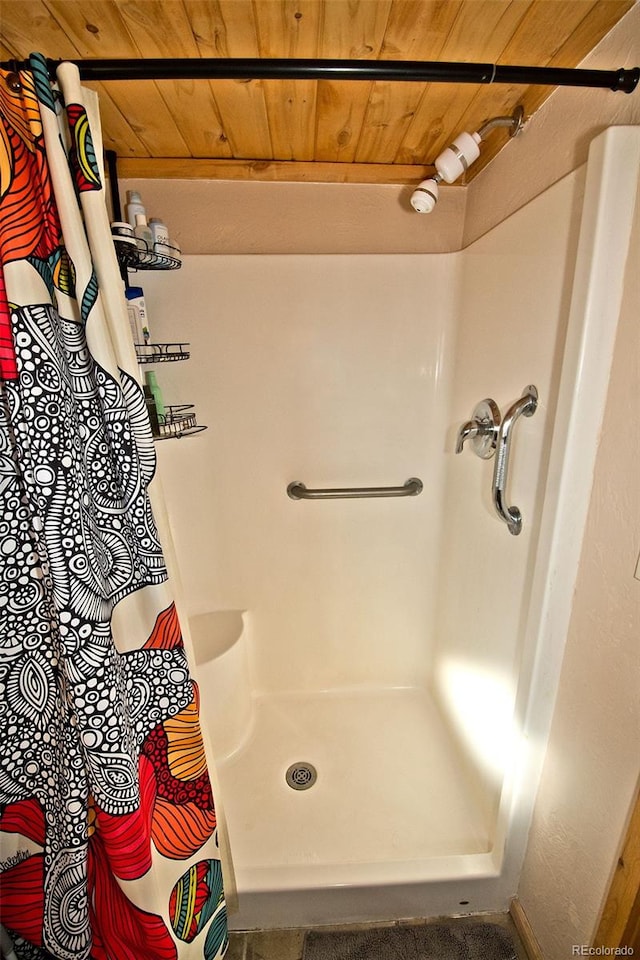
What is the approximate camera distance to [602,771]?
82cm

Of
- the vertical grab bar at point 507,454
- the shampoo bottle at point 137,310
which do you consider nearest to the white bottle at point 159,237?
the shampoo bottle at point 137,310

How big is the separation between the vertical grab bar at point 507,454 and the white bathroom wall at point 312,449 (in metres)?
0.52

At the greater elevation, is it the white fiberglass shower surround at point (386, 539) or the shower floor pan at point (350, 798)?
the white fiberglass shower surround at point (386, 539)

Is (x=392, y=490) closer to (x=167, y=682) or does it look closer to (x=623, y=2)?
(x=167, y=682)

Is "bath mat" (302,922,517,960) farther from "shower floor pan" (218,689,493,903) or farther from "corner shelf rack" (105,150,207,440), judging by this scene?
"corner shelf rack" (105,150,207,440)

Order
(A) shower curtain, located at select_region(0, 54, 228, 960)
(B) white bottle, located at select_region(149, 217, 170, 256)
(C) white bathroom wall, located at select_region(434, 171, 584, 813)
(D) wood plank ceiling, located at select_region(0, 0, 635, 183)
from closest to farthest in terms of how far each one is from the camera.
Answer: (A) shower curtain, located at select_region(0, 54, 228, 960)
(D) wood plank ceiling, located at select_region(0, 0, 635, 183)
(C) white bathroom wall, located at select_region(434, 171, 584, 813)
(B) white bottle, located at select_region(149, 217, 170, 256)

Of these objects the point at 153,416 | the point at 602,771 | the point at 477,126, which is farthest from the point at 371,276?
the point at 602,771

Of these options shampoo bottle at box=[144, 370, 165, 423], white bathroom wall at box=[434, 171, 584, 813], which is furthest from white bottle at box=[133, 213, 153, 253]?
white bathroom wall at box=[434, 171, 584, 813]

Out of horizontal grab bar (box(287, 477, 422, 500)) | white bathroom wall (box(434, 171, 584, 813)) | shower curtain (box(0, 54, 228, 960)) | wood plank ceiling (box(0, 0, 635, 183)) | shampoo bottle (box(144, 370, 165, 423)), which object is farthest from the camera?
horizontal grab bar (box(287, 477, 422, 500))

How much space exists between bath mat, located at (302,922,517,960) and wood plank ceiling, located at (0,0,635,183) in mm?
1981

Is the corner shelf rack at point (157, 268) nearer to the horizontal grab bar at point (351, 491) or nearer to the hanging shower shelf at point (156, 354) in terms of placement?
the hanging shower shelf at point (156, 354)

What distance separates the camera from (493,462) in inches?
46.9

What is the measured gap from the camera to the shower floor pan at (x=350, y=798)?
42.2 inches

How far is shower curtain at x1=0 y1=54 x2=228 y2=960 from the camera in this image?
67 cm
